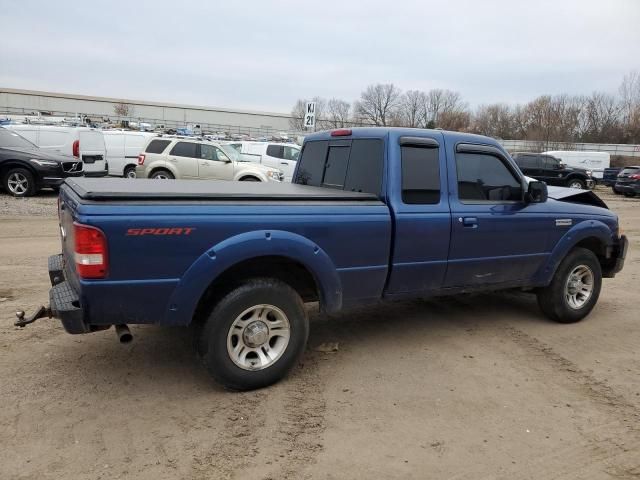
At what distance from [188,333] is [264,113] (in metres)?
93.2

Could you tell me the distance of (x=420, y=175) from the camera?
4.43 meters

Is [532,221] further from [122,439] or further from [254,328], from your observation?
[122,439]

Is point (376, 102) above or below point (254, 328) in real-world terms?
above

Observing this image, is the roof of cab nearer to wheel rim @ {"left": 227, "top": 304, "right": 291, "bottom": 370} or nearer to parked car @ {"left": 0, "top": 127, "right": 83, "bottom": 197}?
wheel rim @ {"left": 227, "top": 304, "right": 291, "bottom": 370}

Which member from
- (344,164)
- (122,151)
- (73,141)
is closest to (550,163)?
(122,151)

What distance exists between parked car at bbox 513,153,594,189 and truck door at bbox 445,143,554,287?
21.8 metres

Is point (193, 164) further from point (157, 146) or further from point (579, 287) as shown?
point (579, 287)

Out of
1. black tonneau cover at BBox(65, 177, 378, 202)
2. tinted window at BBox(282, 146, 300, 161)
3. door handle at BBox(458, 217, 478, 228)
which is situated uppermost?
tinted window at BBox(282, 146, 300, 161)

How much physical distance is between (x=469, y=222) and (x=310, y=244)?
1.61 m

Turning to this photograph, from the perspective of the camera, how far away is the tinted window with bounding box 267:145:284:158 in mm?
18516

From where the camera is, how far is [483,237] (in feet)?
15.4

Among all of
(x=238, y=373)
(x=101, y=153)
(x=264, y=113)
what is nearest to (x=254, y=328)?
(x=238, y=373)

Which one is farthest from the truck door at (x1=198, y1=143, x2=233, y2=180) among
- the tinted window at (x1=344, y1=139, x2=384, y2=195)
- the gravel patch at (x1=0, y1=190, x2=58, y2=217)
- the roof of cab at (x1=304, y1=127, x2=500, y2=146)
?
the tinted window at (x1=344, y1=139, x2=384, y2=195)

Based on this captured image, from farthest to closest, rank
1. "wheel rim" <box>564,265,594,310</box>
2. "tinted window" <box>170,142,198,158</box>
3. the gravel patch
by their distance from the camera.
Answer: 1. "tinted window" <box>170,142,198,158</box>
2. the gravel patch
3. "wheel rim" <box>564,265,594,310</box>
